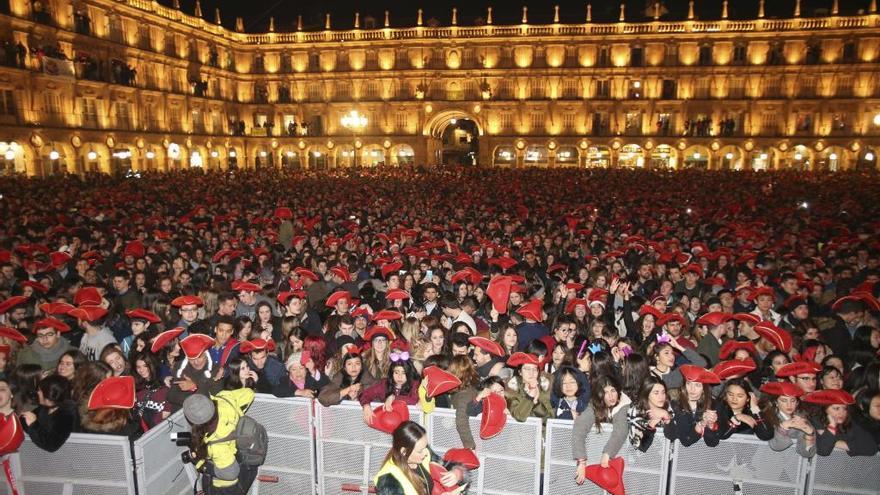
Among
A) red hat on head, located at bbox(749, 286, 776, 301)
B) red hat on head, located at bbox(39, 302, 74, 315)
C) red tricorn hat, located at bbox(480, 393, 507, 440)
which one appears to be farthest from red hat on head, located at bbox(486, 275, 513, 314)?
red hat on head, located at bbox(39, 302, 74, 315)

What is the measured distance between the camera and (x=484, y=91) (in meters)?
49.5

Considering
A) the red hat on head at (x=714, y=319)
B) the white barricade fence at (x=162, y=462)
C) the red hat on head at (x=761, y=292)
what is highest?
the red hat on head at (x=761, y=292)

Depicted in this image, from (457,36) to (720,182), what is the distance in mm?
30239

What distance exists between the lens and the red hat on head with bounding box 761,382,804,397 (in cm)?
475

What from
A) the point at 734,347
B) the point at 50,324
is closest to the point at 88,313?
the point at 50,324

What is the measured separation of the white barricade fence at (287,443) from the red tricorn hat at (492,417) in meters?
1.79

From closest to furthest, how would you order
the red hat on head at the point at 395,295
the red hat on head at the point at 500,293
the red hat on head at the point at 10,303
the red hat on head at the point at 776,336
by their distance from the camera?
the red hat on head at the point at 776,336
the red hat on head at the point at 10,303
the red hat on head at the point at 500,293
the red hat on head at the point at 395,295

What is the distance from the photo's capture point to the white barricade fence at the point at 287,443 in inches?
215

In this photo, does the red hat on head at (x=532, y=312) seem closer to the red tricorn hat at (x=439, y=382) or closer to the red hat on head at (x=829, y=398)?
the red tricorn hat at (x=439, y=382)

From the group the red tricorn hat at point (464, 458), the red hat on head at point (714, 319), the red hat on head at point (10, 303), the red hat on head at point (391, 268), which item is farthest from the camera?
the red hat on head at point (391, 268)

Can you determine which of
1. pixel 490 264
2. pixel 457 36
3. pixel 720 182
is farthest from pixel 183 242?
pixel 457 36

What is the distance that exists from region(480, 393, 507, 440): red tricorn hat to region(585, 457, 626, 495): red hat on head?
91 centimetres

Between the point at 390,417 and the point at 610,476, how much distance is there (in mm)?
2049

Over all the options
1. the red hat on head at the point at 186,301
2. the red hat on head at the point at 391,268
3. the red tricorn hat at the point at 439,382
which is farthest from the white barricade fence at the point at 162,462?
the red hat on head at the point at 391,268
